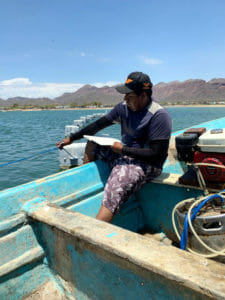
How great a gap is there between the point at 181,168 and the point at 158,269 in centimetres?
262

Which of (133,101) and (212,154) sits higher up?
(133,101)

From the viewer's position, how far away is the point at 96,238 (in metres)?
1.57

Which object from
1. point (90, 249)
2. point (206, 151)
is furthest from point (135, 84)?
point (90, 249)

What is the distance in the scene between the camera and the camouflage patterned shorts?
240 cm

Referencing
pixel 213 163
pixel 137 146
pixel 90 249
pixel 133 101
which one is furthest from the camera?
pixel 137 146

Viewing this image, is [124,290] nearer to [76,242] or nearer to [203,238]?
[76,242]

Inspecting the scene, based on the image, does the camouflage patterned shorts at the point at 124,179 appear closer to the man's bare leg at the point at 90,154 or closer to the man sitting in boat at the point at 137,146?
the man sitting in boat at the point at 137,146

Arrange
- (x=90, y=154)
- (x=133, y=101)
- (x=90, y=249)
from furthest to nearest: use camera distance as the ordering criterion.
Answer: (x=90, y=154) → (x=133, y=101) → (x=90, y=249)

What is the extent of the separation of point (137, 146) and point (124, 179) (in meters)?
0.44

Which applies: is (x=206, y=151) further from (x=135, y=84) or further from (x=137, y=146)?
(x=135, y=84)

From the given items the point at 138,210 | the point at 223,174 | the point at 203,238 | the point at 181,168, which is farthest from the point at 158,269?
the point at 181,168

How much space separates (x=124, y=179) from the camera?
2.46m

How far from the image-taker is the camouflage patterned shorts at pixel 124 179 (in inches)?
94.3

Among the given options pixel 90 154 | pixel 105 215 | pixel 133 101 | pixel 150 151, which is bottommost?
pixel 105 215
